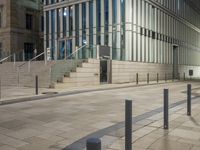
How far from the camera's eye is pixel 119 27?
3005cm

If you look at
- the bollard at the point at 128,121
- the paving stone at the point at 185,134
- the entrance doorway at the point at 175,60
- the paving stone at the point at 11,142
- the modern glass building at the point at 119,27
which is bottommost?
the paving stone at the point at 11,142

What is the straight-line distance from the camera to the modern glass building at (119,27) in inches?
1176

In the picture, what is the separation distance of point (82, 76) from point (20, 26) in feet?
80.2

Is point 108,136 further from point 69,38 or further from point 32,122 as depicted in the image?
point 69,38

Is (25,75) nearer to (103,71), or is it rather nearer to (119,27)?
(103,71)

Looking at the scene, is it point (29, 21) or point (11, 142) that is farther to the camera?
point (29, 21)

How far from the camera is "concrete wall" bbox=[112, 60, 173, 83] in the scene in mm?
26047

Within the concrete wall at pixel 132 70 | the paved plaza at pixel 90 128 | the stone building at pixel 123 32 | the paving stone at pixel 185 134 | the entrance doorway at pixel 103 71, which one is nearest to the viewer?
the paved plaza at pixel 90 128

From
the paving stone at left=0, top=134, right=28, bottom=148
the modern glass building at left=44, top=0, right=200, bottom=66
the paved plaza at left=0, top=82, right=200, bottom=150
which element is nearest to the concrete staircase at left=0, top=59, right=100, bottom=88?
the modern glass building at left=44, top=0, right=200, bottom=66

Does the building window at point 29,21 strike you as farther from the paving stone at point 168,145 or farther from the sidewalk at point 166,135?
the paving stone at point 168,145

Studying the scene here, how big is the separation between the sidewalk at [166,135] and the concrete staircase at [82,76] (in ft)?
39.2

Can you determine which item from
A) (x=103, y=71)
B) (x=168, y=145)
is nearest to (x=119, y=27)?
(x=103, y=71)

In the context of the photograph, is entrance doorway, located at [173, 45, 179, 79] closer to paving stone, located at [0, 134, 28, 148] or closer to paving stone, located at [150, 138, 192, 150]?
paving stone, located at [150, 138, 192, 150]

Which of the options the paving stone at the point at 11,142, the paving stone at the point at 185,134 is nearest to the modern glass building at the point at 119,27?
the paving stone at the point at 185,134
